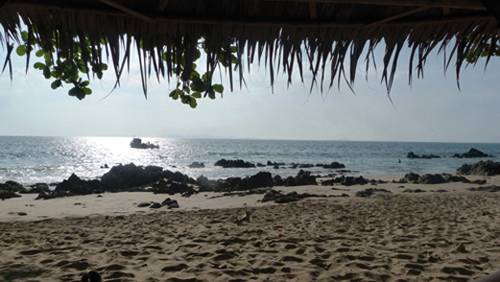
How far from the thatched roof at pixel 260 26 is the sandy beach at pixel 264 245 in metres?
2.19

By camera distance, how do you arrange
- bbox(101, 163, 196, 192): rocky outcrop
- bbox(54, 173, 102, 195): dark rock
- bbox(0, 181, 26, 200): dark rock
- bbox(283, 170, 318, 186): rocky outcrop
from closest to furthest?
bbox(0, 181, 26, 200): dark rock < bbox(54, 173, 102, 195): dark rock < bbox(101, 163, 196, 192): rocky outcrop < bbox(283, 170, 318, 186): rocky outcrop

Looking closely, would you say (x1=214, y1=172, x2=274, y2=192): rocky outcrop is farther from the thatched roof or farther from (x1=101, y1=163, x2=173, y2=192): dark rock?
the thatched roof

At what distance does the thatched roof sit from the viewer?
2.24 m

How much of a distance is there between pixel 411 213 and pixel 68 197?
1098 centimetres

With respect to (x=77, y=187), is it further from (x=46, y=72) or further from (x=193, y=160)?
(x=193, y=160)

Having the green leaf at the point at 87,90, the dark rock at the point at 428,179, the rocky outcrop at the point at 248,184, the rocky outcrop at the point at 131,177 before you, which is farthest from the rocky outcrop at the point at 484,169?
the green leaf at the point at 87,90

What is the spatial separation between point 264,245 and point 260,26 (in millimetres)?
3109

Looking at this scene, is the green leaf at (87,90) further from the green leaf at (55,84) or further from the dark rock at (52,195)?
the dark rock at (52,195)

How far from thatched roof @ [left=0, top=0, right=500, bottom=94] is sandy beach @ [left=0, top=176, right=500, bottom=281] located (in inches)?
86.3

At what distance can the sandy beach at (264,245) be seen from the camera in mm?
3428

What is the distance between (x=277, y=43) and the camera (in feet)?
8.90

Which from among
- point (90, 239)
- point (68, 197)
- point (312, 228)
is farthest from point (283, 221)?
point (68, 197)

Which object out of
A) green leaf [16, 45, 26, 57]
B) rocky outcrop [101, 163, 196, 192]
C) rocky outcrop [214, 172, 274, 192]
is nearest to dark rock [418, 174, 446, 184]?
rocky outcrop [214, 172, 274, 192]

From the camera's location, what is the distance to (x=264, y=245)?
444 cm
